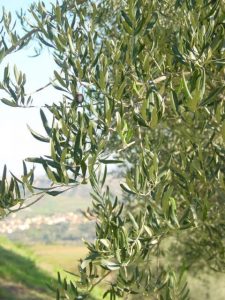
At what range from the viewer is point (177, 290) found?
13.9 ft

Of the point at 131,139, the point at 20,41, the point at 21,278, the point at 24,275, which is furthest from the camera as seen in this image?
the point at 24,275

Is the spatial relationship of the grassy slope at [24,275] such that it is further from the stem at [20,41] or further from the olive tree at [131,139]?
the olive tree at [131,139]

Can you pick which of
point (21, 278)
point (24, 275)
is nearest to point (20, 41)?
point (21, 278)

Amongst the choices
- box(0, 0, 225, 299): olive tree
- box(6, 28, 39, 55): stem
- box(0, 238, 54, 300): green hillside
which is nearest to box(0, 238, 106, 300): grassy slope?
box(0, 238, 54, 300): green hillside

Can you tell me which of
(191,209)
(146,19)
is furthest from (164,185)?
Answer: (146,19)

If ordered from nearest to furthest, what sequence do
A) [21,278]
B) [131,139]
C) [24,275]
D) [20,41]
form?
[131,139], [20,41], [21,278], [24,275]

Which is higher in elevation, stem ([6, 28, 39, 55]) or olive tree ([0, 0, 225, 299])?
stem ([6, 28, 39, 55])

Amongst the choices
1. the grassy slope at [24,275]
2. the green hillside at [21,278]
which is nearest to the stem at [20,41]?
the grassy slope at [24,275]

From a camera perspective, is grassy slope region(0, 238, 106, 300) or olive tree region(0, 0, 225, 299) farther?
grassy slope region(0, 238, 106, 300)

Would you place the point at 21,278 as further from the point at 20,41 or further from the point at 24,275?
the point at 20,41

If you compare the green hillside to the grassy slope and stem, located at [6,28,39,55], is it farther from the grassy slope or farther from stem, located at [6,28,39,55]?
stem, located at [6,28,39,55]

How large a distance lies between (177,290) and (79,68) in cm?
207

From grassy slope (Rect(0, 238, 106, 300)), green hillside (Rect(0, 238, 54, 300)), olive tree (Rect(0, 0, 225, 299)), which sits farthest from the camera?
grassy slope (Rect(0, 238, 106, 300))

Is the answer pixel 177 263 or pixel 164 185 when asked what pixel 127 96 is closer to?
pixel 164 185
